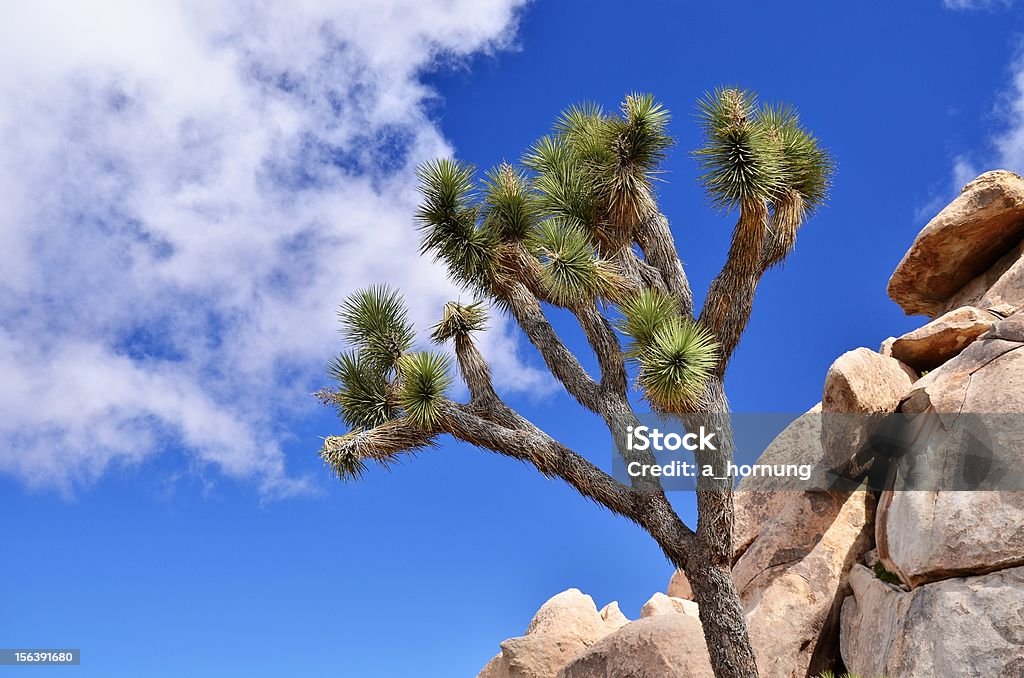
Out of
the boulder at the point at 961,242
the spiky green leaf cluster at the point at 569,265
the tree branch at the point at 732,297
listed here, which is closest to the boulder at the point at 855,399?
the tree branch at the point at 732,297

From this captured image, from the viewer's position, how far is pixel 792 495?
14828 millimetres

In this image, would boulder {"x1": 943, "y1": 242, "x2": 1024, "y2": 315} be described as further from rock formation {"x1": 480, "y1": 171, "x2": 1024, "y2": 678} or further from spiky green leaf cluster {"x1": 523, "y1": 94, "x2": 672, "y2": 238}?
spiky green leaf cluster {"x1": 523, "y1": 94, "x2": 672, "y2": 238}

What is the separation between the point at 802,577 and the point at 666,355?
182 inches

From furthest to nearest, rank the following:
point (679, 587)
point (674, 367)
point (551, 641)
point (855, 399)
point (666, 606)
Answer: point (679, 587) → point (666, 606) → point (551, 641) → point (855, 399) → point (674, 367)

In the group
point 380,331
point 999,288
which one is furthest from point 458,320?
point 999,288

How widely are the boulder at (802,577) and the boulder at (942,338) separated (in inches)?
95.5

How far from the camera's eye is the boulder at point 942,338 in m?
14.2

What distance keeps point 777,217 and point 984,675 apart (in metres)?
5.83

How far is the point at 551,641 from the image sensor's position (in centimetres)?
1548

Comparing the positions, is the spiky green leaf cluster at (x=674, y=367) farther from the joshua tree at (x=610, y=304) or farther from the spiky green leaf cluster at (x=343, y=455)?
the spiky green leaf cluster at (x=343, y=455)

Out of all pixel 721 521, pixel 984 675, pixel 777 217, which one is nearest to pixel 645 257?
pixel 777 217

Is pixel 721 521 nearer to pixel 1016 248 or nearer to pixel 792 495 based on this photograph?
pixel 792 495

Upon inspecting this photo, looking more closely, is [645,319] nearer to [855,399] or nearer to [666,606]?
[855,399]

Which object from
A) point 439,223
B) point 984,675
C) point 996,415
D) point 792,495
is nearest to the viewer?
point 984,675
